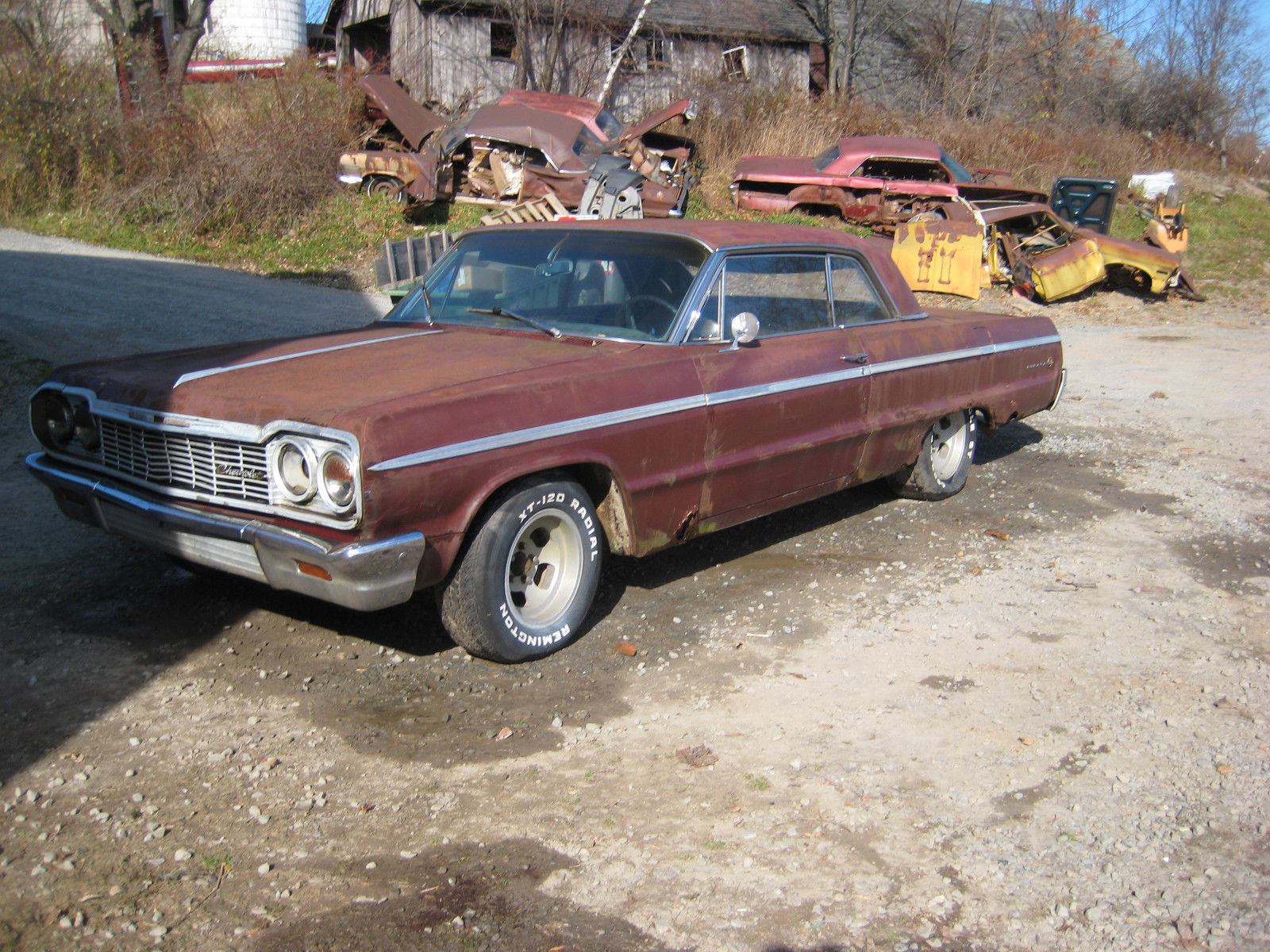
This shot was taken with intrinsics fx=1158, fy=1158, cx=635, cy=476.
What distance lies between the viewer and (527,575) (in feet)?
14.7

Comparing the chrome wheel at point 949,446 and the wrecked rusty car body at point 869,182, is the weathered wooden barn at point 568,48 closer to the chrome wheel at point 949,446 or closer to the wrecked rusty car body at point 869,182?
the wrecked rusty car body at point 869,182

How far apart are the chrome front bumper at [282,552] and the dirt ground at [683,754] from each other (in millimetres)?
476

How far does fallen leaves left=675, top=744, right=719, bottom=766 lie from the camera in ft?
12.2

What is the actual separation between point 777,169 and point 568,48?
8.11 metres

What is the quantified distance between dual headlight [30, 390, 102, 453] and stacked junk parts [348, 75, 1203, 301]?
402 inches

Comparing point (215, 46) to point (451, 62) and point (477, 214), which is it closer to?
point (451, 62)

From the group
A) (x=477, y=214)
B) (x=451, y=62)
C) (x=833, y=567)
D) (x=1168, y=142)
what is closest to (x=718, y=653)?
(x=833, y=567)

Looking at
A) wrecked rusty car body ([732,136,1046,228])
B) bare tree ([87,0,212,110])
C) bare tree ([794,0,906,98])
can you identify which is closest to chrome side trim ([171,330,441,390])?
wrecked rusty car body ([732,136,1046,228])

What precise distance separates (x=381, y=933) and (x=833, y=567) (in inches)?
131

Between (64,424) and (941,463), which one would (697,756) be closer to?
(64,424)

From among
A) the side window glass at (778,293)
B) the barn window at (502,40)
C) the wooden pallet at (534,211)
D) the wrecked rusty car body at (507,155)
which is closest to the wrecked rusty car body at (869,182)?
the wrecked rusty car body at (507,155)

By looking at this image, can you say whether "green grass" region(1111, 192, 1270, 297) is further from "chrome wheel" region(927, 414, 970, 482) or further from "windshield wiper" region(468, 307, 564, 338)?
"windshield wiper" region(468, 307, 564, 338)

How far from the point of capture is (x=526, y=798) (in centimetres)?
348

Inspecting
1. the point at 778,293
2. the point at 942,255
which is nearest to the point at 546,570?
the point at 778,293
